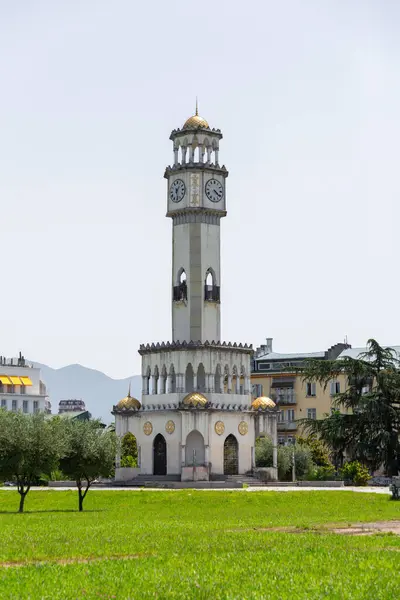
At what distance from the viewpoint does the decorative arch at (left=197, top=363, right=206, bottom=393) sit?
9394cm

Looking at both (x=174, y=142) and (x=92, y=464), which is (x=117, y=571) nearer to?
(x=92, y=464)

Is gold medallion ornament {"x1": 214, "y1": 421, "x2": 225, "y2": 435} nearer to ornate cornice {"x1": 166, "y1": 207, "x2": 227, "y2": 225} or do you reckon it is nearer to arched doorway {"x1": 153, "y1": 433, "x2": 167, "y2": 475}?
arched doorway {"x1": 153, "y1": 433, "x2": 167, "y2": 475}

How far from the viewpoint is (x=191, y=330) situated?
9531 centimetres

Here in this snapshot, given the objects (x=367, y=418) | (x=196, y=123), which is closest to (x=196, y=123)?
(x=196, y=123)

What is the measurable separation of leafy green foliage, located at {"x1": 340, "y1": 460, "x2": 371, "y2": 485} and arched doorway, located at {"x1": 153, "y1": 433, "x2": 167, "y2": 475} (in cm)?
1675

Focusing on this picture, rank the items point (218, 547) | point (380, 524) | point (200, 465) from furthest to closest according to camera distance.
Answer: point (200, 465), point (380, 524), point (218, 547)

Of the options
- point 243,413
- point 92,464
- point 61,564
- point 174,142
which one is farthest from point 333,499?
point 174,142

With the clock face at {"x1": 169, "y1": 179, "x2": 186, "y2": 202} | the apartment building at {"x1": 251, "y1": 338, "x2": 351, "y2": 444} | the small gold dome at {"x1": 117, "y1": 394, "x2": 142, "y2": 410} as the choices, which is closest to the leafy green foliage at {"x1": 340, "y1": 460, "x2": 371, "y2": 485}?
the small gold dome at {"x1": 117, "y1": 394, "x2": 142, "y2": 410}

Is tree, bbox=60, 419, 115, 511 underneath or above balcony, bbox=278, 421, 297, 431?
underneath

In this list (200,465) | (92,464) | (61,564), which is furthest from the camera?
(200,465)

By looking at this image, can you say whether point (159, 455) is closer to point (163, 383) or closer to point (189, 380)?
point (163, 383)

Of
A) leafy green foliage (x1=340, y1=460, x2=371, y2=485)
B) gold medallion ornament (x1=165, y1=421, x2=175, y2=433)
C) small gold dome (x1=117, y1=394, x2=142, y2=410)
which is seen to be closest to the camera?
leafy green foliage (x1=340, y1=460, x2=371, y2=485)

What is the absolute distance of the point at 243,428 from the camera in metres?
95.5

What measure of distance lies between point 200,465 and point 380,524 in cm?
5354
